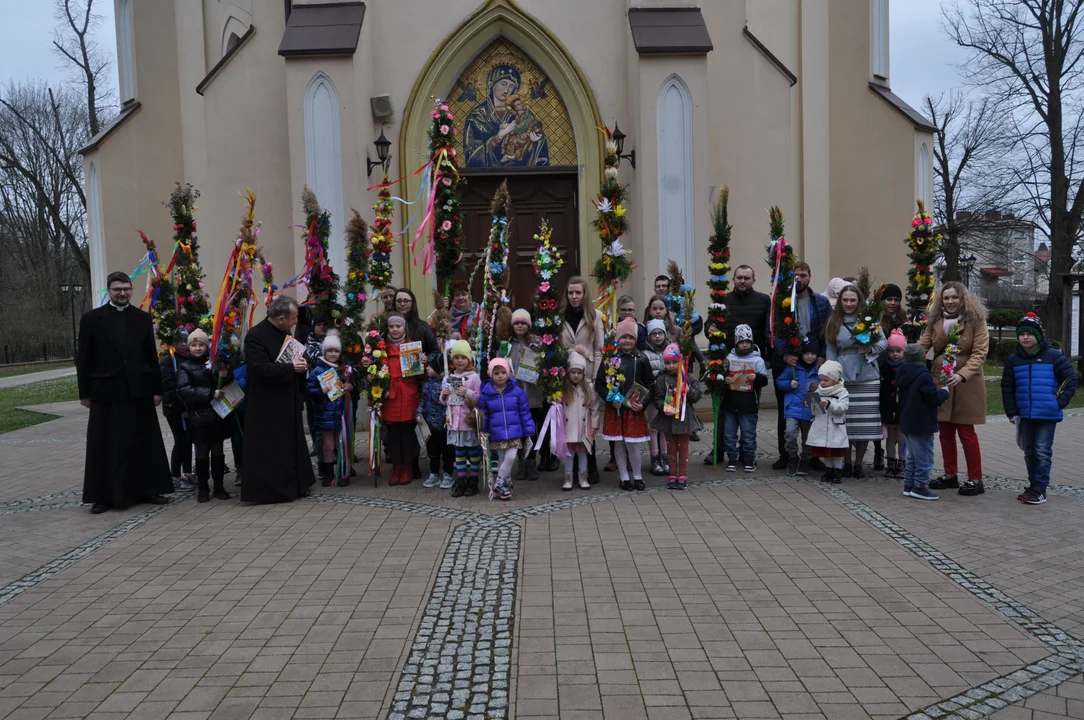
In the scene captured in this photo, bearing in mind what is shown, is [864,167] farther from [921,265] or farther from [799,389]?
[799,389]

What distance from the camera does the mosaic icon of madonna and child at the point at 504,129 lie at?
13.4 m

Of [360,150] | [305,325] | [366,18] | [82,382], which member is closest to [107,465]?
[82,382]

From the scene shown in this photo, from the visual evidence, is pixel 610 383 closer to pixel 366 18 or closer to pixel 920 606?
pixel 920 606

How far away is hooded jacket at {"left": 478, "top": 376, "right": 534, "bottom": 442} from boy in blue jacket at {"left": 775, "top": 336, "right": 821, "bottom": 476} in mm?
2745

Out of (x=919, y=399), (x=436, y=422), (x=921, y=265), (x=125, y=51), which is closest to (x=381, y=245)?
(x=436, y=422)

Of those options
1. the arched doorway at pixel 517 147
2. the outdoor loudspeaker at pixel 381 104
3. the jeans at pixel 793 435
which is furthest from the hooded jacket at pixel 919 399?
the outdoor loudspeaker at pixel 381 104

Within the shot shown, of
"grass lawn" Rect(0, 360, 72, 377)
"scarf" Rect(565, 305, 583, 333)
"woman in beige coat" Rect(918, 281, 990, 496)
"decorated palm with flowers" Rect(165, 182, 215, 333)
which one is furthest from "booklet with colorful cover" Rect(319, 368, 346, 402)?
"grass lawn" Rect(0, 360, 72, 377)

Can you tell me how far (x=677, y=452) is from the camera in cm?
805

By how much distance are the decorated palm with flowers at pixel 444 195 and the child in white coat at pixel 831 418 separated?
4258mm

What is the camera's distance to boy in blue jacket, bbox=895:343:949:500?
7.43 meters

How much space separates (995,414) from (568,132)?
26.9ft

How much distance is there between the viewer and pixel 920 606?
4910 mm

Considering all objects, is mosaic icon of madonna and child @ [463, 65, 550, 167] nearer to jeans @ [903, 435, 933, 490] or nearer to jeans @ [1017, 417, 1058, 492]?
jeans @ [903, 435, 933, 490]

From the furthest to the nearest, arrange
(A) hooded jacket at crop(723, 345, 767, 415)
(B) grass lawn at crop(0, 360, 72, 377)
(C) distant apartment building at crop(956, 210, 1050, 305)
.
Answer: (B) grass lawn at crop(0, 360, 72, 377), (C) distant apartment building at crop(956, 210, 1050, 305), (A) hooded jacket at crop(723, 345, 767, 415)
